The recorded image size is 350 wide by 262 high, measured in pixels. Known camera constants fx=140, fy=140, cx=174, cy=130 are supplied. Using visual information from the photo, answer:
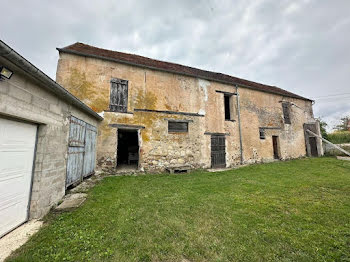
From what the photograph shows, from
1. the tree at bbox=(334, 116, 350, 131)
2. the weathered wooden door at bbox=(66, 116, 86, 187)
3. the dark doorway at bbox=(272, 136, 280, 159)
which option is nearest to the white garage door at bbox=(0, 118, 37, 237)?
the weathered wooden door at bbox=(66, 116, 86, 187)

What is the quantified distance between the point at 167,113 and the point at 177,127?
102cm

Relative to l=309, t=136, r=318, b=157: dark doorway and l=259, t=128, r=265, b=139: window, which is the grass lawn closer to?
l=259, t=128, r=265, b=139: window

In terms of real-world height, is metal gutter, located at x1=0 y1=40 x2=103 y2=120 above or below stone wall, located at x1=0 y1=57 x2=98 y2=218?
above

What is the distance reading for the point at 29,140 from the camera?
277cm

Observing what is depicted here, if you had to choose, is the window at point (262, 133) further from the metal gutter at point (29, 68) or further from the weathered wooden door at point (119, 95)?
the metal gutter at point (29, 68)

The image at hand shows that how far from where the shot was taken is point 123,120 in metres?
7.36

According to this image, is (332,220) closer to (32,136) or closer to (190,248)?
(190,248)

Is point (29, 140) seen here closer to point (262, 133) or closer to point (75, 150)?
point (75, 150)

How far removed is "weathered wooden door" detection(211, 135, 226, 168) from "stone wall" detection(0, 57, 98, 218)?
7590 millimetres

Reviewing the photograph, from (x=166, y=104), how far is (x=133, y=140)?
484 cm

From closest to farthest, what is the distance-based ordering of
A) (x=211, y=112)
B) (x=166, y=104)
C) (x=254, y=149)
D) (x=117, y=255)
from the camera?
(x=117, y=255)
(x=166, y=104)
(x=211, y=112)
(x=254, y=149)

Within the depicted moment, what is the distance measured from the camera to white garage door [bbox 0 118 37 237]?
2246 mm

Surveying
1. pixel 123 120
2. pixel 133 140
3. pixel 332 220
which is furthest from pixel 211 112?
pixel 332 220

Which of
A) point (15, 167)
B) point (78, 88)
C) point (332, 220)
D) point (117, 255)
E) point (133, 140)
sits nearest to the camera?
point (117, 255)
